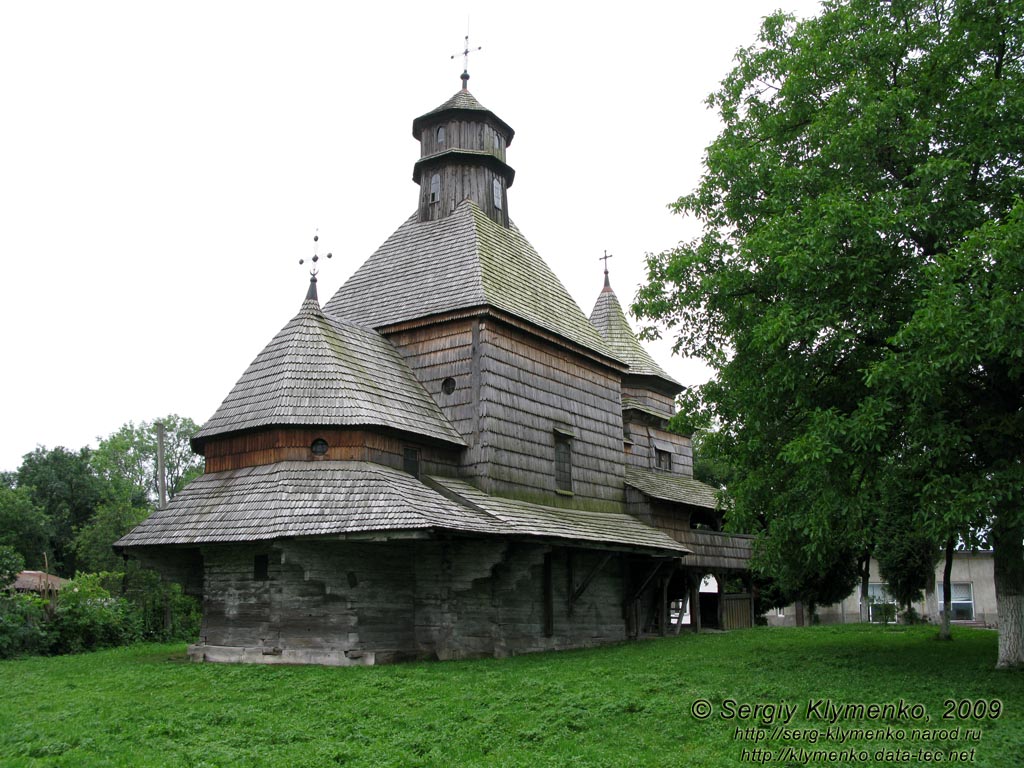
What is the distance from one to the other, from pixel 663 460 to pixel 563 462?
10301 mm

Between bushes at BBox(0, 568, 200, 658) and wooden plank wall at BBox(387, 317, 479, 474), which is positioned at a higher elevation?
wooden plank wall at BBox(387, 317, 479, 474)

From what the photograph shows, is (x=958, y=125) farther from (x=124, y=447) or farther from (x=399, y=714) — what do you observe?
(x=124, y=447)

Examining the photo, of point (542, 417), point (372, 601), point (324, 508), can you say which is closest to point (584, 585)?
point (542, 417)

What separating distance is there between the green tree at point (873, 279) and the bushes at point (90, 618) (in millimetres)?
15563

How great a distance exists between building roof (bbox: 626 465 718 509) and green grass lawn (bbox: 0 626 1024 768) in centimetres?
774

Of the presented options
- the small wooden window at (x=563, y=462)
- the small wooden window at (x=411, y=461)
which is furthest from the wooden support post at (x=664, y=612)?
the small wooden window at (x=411, y=461)

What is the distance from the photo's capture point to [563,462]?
20.9 meters

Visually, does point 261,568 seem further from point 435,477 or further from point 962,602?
point 962,602

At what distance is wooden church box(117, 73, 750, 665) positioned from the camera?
49.8 feet

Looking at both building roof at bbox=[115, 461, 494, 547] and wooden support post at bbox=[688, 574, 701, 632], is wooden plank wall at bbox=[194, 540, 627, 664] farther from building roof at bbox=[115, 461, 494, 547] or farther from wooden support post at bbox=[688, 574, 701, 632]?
wooden support post at bbox=[688, 574, 701, 632]

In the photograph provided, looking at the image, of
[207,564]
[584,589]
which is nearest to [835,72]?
[584,589]

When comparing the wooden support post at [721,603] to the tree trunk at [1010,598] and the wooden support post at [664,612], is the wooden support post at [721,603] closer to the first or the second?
the wooden support post at [664,612]

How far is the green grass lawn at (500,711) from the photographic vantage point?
8352mm

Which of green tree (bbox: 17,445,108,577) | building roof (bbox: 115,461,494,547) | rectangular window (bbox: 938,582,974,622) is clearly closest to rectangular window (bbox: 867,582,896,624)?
rectangular window (bbox: 938,582,974,622)
